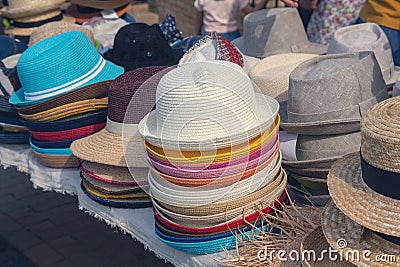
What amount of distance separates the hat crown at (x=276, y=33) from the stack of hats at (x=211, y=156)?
1182 mm

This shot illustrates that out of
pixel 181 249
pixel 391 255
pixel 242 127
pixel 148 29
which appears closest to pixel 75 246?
pixel 148 29

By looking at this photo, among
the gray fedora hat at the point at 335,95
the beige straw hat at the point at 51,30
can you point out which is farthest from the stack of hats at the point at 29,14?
the gray fedora hat at the point at 335,95

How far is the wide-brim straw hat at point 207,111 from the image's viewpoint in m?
1.68

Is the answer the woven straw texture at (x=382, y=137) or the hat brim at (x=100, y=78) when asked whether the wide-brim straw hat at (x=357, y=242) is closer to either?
the woven straw texture at (x=382, y=137)

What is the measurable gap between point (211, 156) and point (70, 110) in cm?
105

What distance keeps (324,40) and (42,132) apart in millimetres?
2029

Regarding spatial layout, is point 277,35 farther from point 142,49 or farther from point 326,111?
point 326,111

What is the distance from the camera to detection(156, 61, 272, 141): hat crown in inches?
66.3

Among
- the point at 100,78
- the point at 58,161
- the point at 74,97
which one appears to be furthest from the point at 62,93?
the point at 58,161

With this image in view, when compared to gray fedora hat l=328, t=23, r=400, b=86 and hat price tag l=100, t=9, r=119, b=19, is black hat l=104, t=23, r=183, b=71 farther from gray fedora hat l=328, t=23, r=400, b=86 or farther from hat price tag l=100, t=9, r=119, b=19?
hat price tag l=100, t=9, r=119, b=19

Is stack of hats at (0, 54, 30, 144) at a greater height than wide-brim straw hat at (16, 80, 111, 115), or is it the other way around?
wide-brim straw hat at (16, 80, 111, 115)

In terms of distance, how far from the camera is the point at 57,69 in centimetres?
248

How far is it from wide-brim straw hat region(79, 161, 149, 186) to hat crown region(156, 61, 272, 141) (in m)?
0.44

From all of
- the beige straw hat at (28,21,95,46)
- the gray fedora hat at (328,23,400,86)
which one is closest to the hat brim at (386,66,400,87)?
the gray fedora hat at (328,23,400,86)
